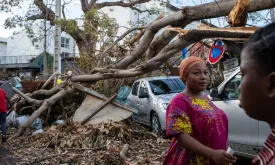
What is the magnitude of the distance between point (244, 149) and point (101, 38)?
7208mm

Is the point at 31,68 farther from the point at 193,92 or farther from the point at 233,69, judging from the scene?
the point at 193,92

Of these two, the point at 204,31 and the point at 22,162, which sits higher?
the point at 204,31

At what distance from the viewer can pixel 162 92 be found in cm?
1021

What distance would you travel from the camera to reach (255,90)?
1.03 meters

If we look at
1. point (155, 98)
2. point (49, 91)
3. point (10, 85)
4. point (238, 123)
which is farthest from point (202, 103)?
point (10, 85)

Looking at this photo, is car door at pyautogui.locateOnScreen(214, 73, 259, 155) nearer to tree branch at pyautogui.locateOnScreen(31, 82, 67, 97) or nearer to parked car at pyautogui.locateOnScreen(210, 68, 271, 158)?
parked car at pyautogui.locateOnScreen(210, 68, 271, 158)

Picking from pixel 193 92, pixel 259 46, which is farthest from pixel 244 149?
pixel 259 46

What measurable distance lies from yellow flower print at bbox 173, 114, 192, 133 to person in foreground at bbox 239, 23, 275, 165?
3.94 feet

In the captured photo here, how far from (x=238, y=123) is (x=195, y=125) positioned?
3379 mm

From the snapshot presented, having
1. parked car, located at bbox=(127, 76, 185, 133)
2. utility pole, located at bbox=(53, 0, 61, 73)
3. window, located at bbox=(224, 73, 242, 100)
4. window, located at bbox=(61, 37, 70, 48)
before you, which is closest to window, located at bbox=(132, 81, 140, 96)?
parked car, located at bbox=(127, 76, 185, 133)

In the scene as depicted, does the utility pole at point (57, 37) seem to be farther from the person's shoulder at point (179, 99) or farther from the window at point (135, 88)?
the person's shoulder at point (179, 99)

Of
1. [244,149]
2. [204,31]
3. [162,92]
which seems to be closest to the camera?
[204,31]

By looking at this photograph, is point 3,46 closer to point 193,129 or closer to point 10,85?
point 10,85

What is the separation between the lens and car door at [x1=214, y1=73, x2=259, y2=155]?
519cm
